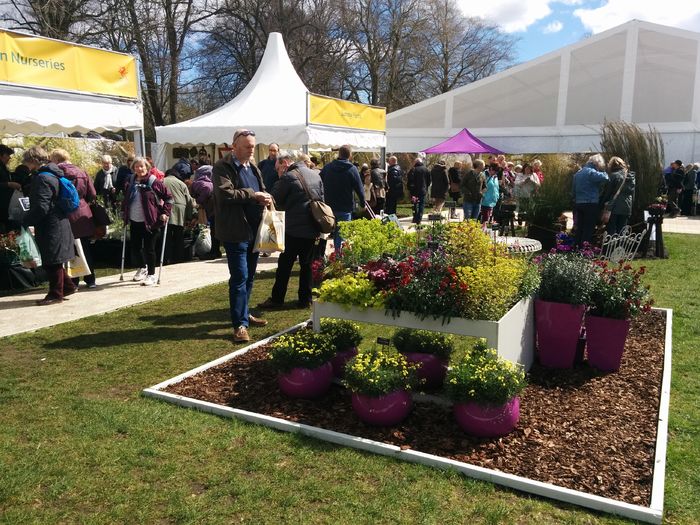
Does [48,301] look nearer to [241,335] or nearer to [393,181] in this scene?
[241,335]

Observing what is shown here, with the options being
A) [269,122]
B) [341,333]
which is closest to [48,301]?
[341,333]

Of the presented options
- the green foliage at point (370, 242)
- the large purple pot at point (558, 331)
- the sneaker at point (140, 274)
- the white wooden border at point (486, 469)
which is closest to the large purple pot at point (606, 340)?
the large purple pot at point (558, 331)

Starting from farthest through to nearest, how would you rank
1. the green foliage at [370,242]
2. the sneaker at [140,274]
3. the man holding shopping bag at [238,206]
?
the sneaker at [140,274], the man holding shopping bag at [238,206], the green foliage at [370,242]

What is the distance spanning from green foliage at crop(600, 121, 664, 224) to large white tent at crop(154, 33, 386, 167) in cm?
598

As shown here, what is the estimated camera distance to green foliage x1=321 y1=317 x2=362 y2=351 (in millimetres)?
4555

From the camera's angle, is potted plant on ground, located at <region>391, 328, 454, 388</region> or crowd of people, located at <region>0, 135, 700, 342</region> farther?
crowd of people, located at <region>0, 135, 700, 342</region>

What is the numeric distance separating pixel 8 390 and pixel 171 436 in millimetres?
1666

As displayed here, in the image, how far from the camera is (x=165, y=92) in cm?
3250

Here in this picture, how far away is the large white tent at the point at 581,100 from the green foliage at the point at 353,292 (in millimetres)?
16533

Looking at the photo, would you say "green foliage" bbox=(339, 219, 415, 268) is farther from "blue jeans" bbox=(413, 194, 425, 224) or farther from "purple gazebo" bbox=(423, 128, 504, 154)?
"purple gazebo" bbox=(423, 128, 504, 154)

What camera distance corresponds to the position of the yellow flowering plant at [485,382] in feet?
11.5

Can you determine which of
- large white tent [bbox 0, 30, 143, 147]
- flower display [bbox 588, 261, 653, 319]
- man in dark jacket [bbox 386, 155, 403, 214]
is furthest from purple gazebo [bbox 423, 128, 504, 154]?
flower display [bbox 588, 261, 653, 319]

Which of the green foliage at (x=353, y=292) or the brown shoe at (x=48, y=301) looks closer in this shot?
the green foliage at (x=353, y=292)

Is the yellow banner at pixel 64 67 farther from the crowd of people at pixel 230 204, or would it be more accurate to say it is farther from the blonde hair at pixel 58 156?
the blonde hair at pixel 58 156
